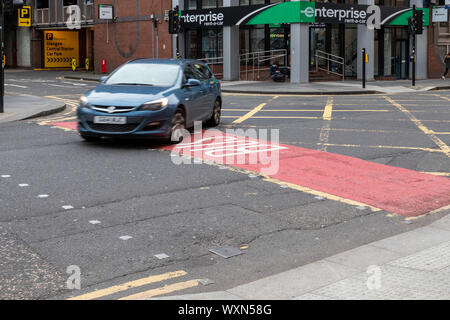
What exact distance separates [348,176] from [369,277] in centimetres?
447

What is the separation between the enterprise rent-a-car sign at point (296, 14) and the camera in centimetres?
3350

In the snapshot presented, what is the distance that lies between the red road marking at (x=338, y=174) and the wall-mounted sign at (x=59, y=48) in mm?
42380

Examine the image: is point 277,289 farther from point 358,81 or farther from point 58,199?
point 358,81

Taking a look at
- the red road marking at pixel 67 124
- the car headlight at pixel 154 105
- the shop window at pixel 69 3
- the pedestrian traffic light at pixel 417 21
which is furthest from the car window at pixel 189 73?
the shop window at pixel 69 3

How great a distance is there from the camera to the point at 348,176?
9.70 m

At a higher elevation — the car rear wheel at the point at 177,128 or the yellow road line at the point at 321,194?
the car rear wheel at the point at 177,128

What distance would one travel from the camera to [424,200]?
836 centimetres

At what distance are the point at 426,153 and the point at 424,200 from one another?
3669mm

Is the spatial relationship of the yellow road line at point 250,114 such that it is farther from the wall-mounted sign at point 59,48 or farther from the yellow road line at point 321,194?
the wall-mounted sign at point 59,48

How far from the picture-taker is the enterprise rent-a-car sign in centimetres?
3350

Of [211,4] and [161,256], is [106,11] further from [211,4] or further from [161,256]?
[161,256]

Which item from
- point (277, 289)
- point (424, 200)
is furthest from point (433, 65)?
point (277, 289)

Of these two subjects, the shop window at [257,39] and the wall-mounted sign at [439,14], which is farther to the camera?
the wall-mounted sign at [439,14]

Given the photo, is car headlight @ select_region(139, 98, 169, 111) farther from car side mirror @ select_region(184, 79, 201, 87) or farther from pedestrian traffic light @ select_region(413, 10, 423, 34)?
pedestrian traffic light @ select_region(413, 10, 423, 34)
